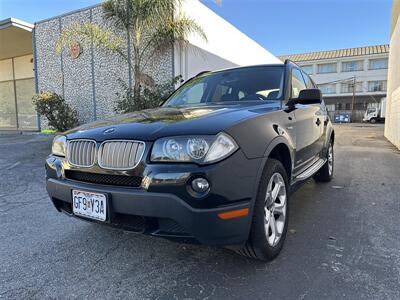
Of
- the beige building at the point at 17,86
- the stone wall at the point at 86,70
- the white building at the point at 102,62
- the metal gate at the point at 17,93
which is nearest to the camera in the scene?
the white building at the point at 102,62

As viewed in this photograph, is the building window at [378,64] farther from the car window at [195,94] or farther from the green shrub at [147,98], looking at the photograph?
the car window at [195,94]

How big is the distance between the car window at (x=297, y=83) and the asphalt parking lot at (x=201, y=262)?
1.40 meters

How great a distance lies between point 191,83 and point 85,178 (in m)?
2.23

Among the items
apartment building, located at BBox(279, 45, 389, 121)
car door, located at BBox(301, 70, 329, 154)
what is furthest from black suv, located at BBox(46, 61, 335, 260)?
apartment building, located at BBox(279, 45, 389, 121)

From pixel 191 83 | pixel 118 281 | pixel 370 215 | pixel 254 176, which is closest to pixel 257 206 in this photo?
pixel 254 176

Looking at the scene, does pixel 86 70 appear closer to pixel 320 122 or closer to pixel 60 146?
pixel 320 122

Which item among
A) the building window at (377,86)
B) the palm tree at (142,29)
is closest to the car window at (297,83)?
the palm tree at (142,29)

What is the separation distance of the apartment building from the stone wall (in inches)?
1600

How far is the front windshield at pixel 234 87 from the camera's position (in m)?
3.34

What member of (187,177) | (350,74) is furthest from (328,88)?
(187,177)

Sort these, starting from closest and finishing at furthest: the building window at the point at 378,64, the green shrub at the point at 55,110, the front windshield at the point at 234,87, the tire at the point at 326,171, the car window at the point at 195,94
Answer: the front windshield at the point at 234,87 → the car window at the point at 195,94 → the tire at the point at 326,171 → the green shrub at the point at 55,110 → the building window at the point at 378,64

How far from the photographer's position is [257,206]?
2.13 meters

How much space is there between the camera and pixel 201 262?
2.52 m

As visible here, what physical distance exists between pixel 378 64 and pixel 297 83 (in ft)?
169
